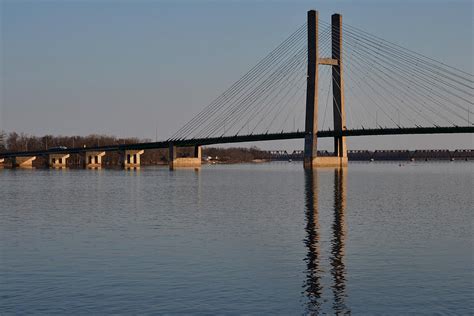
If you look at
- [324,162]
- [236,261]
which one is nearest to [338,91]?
[324,162]

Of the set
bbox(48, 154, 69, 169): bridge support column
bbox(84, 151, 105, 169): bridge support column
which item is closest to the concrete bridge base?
bbox(84, 151, 105, 169): bridge support column

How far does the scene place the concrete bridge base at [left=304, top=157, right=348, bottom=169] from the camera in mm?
114938

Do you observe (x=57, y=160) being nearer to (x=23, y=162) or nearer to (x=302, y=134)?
(x=23, y=162)

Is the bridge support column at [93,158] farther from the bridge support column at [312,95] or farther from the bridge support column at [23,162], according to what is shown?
the bridge support column at [312,95]

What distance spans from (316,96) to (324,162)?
15179 mm

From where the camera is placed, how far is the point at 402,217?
3209 cm

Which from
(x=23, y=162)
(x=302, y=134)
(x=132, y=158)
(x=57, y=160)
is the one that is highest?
(x=302, y=134)

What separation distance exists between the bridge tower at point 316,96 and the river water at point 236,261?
71.3 meters

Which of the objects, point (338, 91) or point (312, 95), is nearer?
point (312, 95)

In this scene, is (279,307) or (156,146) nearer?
(279,307)

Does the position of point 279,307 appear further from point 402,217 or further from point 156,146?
point 156,146

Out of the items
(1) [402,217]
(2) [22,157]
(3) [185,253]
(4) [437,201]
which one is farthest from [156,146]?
(3) [185,253]

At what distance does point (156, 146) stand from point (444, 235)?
351 ft

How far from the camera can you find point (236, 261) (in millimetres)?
19734
